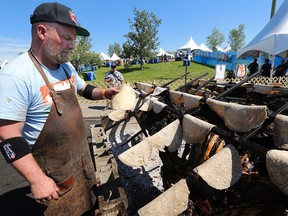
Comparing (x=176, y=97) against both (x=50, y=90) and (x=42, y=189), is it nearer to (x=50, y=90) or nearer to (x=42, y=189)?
(x=50, y=90)

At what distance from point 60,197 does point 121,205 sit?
Result: 673 millimetres

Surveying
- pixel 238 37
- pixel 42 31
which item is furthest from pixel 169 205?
pixel 238 37

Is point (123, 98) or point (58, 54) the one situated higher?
point (58, 54)

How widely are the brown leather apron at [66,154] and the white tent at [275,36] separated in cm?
1337

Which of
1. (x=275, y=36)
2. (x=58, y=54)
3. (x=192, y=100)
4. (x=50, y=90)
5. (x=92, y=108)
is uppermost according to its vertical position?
(x=58, y=54)

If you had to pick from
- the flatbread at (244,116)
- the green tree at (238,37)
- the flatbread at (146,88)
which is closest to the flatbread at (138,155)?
the flatbread at (244,116)

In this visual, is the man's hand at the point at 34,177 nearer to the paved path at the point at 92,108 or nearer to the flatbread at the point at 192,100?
the flatbread at the point at 192,100

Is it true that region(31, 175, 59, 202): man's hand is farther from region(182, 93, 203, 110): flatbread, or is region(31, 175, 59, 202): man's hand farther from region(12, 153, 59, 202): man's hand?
region(182, 93, 203, 110): flatbread

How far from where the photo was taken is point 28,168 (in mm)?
1674

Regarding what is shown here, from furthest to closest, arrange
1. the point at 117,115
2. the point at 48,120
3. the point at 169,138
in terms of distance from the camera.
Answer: the point at 117,115, the point at 169,138, the point at 48,120

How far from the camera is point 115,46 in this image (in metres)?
94.5

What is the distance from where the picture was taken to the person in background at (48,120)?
1657 millimetres

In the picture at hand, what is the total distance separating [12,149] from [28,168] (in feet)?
0.61

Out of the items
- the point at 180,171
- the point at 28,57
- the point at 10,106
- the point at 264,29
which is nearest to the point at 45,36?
the point at 28,57
